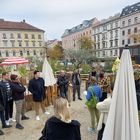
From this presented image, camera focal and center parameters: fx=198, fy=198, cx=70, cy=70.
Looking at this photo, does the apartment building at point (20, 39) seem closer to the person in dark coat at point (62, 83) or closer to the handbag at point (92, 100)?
the person in dark coat at point (62, 83)

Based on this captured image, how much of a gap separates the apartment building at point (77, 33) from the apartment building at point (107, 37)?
486 cm

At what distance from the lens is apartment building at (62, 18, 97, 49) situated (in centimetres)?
7305

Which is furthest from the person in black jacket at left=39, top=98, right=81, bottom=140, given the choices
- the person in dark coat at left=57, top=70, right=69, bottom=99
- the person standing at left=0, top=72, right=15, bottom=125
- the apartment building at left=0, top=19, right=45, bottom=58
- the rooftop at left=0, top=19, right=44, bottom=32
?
the rooftop at left=0, top=19, right=44, bottom=32

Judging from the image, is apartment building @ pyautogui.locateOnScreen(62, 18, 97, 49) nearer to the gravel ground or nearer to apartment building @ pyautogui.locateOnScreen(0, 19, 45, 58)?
apartment building @ pyautogui.locateOnScreen(0, 19, 45, 58)

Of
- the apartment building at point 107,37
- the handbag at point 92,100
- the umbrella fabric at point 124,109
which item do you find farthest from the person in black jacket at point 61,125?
the apartment building at point 107,37

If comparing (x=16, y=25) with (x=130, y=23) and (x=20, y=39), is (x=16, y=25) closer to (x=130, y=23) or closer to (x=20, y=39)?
(x=20, y=39)

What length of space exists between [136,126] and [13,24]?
6843 centimetres

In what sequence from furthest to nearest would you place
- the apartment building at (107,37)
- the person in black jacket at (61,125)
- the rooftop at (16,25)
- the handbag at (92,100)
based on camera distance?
the rooftop at (16,25)
the apartment building at (107,37)
the handbag at (92,100)
the person in black jacket at (61,125)

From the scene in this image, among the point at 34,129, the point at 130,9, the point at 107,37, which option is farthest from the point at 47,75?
the point at 107,37

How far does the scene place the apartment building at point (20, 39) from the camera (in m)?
64.4

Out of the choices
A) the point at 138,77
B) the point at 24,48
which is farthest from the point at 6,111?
the point at 24,48

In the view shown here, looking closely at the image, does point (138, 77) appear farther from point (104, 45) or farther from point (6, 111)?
point (104, 45)

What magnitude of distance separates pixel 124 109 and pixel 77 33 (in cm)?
8106

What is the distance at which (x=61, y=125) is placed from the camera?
255 cm
